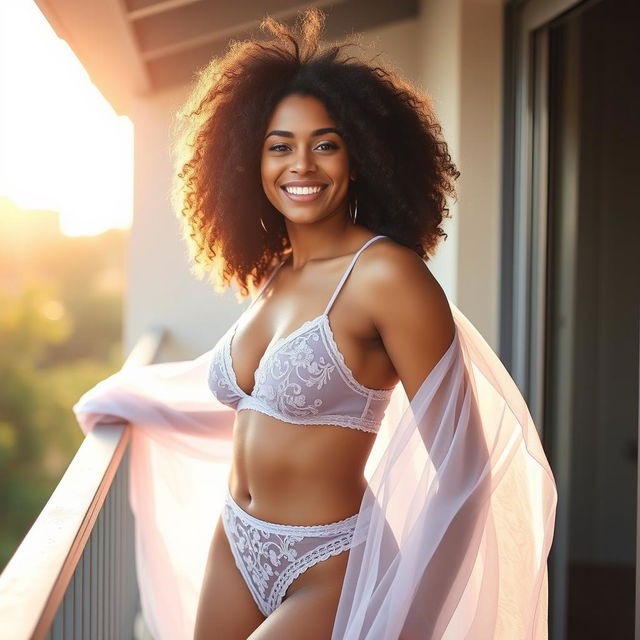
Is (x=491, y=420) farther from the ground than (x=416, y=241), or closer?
closer

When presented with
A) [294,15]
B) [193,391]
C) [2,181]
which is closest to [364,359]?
[193,391]

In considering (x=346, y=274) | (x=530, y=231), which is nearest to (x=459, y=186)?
(x=530, y=231)

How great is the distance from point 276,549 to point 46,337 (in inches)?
1463

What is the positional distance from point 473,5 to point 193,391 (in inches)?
74.7

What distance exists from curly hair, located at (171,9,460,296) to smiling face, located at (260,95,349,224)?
0.10 ft

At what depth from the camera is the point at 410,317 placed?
171 cm

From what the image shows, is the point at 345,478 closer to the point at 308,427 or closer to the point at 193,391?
the point at 308,427

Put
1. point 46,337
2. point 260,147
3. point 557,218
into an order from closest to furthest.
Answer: point 260,147
point 557,218
point 46,337

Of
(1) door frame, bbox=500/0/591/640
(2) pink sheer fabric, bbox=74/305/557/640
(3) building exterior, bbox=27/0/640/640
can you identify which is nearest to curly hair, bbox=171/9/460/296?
(2) pink sheer fabric, bbox=74/305/557/640

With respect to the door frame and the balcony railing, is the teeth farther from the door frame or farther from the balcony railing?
the door frame

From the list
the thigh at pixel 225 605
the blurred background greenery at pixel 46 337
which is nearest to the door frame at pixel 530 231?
the thigh at pixel 225 605

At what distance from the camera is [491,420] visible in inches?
72.7

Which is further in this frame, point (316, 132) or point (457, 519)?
point (316, 132)

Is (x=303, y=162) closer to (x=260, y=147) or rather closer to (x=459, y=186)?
(x=260, y=147)
